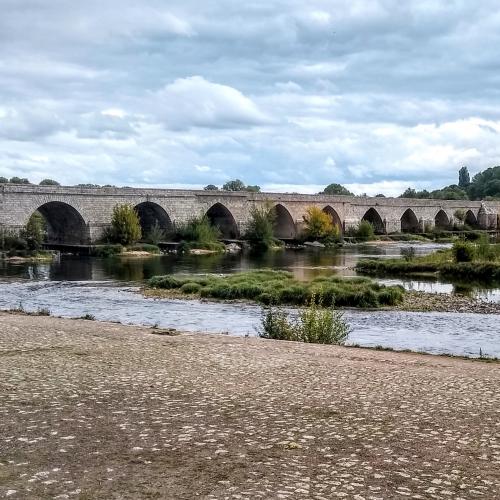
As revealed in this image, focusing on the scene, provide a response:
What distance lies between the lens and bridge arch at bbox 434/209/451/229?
95.9 metres

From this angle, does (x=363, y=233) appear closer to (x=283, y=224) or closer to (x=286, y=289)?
(x=283, y=224)

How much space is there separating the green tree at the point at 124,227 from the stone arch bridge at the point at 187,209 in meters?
1.40

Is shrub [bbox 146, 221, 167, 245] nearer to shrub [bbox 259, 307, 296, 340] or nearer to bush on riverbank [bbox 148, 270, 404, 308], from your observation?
bush on riverbank [bbox 148, 270, 404, 308]

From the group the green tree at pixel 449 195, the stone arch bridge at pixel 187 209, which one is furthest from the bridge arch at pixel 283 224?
the green tree at pixel 449 195

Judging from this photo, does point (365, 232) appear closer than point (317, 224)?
No

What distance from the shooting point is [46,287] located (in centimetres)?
3338

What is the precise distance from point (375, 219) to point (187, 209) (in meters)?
31.0

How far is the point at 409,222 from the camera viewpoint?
93.6 meters

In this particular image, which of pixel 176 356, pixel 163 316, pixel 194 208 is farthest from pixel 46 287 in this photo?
pixel 194 208

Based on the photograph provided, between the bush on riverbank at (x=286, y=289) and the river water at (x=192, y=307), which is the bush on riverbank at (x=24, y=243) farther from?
the bush on riverbank at (x=286, y=289)

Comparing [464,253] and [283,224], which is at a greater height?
[283,224]

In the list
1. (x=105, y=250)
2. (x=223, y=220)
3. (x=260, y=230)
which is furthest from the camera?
(x=223, y=220)

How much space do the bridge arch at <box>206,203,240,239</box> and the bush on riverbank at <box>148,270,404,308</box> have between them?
35714 millimetres

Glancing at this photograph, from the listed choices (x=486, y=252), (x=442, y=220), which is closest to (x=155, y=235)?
(x=486, y=252)
